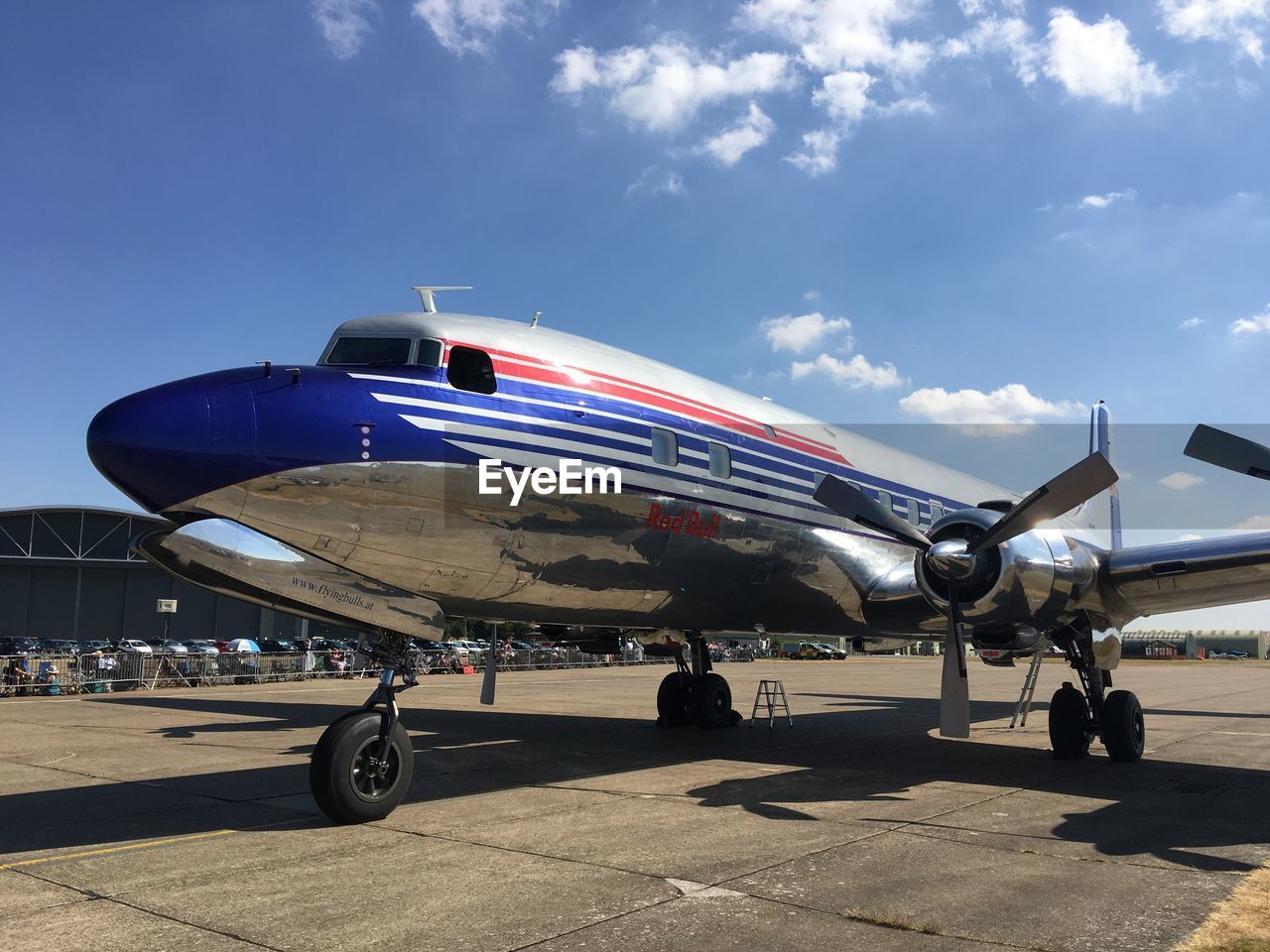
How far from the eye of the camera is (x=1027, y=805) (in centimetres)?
848

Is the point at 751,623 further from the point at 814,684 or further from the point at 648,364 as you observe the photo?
the point at 814,684

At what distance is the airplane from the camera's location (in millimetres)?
6793

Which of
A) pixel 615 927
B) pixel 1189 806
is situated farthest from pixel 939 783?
pixel 615 927

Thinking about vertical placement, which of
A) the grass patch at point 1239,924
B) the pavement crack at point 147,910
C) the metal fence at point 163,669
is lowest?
the metal fence at point 163,669

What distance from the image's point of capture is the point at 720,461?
10.3m

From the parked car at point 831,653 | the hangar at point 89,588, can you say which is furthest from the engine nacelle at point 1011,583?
the parked car at point 831,653

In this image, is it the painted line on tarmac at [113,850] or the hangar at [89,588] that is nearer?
the painted line on tarmac at [113,850]

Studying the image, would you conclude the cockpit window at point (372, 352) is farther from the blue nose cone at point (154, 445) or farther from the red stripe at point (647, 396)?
the blue nose cone at point (154, 445)

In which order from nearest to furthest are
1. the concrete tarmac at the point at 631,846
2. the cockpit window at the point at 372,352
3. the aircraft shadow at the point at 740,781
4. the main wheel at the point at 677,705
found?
the concrete tarmac at the point at 631,846, the aircraft shadow at the point at 740,781, the cockpit window at the point at 372,352, the main wheel at the point at 677,705

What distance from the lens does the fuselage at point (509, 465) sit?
6703 millimetres

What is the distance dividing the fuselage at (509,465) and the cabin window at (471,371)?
16mm

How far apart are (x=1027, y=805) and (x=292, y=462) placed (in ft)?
23.0

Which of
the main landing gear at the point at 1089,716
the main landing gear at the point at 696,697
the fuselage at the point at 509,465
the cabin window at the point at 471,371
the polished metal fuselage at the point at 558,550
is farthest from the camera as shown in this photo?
the main landing gear at the point at 696,697

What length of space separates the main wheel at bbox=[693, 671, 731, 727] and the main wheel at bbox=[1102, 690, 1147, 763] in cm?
564
